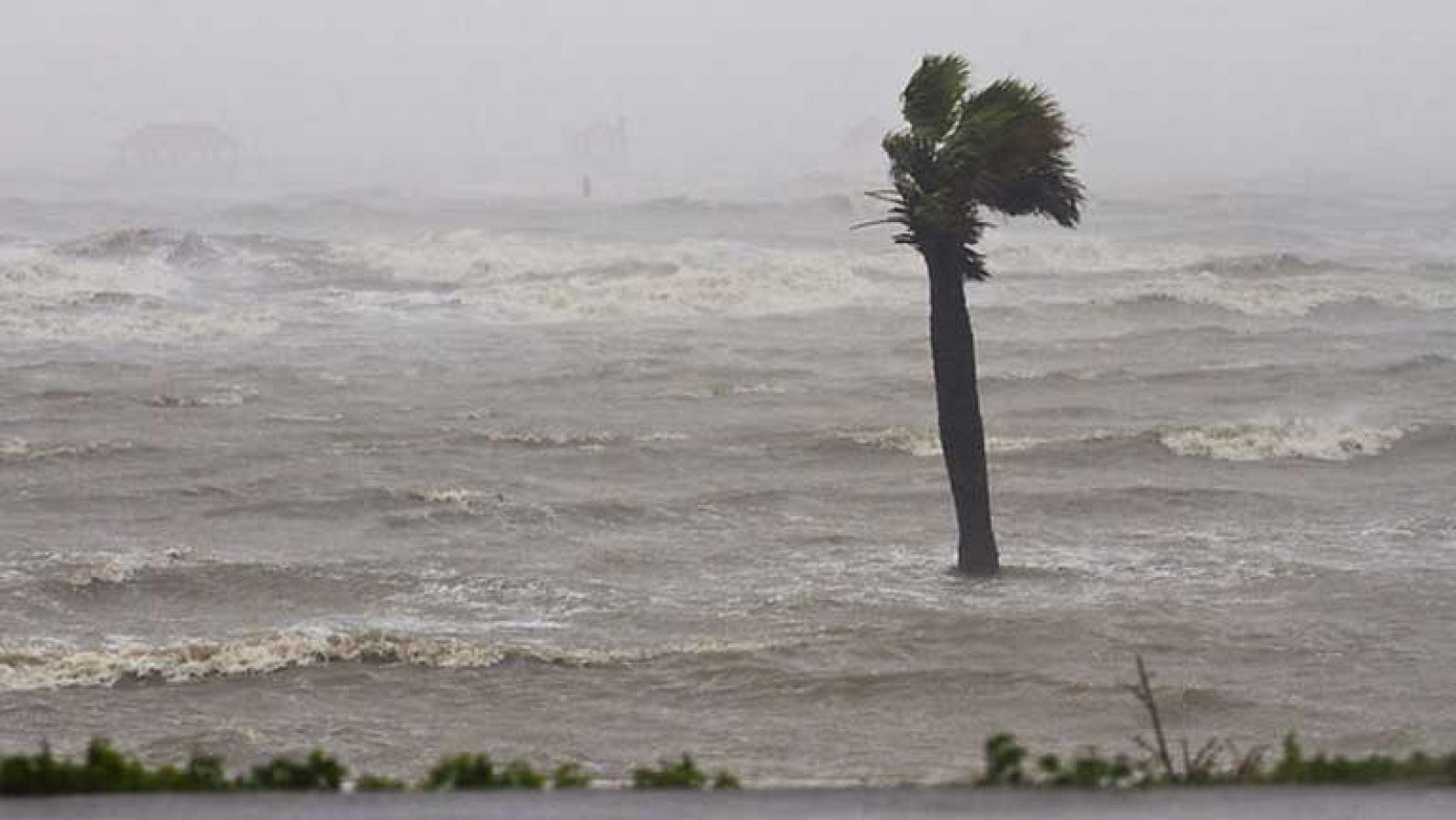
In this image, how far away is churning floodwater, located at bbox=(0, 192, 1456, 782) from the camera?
15.0 m

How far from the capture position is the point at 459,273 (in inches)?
2040

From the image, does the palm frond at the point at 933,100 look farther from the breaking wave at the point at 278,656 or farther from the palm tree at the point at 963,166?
the breaking wave at the point at 278,656

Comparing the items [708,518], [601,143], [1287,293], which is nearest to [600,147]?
[601,143]

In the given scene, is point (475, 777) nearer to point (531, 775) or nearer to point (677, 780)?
point (531, 775)

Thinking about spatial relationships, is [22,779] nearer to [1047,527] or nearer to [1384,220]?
[1047,527]

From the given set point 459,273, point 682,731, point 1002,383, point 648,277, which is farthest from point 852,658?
point 459,273

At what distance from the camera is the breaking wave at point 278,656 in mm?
15617

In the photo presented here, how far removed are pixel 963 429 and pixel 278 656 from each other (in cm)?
609

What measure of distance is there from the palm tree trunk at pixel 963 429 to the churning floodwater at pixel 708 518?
0.30 metres

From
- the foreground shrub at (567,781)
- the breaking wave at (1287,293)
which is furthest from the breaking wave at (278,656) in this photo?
the breaking wave at (1287,293)

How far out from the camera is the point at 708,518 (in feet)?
73.9

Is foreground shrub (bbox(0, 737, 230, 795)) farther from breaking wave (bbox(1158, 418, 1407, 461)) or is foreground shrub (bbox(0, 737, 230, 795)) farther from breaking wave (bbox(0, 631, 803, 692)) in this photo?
breaking wave (bbox(1158, 418, 1407, 461))

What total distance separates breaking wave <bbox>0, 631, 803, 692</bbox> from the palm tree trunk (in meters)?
2.90

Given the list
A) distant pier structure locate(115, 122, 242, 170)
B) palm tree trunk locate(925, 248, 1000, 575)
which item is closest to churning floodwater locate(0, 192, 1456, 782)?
palm tree trunk locate(925, 248, 1000, 575)
